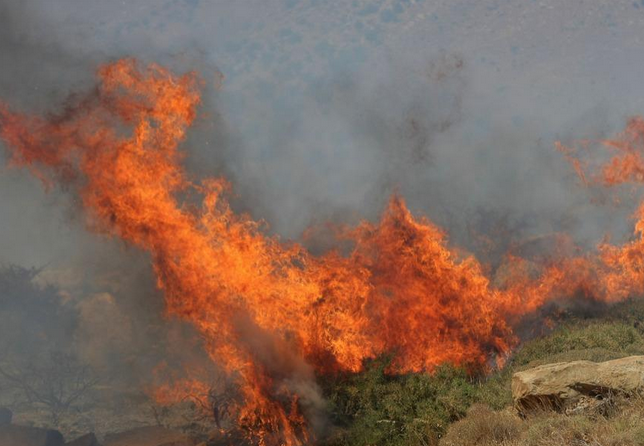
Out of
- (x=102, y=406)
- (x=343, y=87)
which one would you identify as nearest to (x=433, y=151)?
(x=343, y=87)

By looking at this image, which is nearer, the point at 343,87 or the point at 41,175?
the point at 41,175

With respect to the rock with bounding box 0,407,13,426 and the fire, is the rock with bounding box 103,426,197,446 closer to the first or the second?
the fire

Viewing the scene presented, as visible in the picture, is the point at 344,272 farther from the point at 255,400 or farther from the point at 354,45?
the point at 354,45

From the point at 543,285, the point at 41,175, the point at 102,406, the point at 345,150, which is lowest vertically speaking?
the point at 543,285

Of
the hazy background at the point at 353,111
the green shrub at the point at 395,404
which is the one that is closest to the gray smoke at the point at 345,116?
the hazy background at the point at 353,111

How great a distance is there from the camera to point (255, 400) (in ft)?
50.8

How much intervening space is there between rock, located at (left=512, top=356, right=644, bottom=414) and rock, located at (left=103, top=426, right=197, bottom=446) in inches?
363

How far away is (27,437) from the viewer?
16219mm

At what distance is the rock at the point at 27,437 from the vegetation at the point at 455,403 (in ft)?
27.1

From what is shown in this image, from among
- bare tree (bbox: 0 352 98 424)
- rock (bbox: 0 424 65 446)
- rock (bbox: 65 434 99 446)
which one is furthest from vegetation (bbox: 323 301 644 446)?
bare tree (bbox: 0 352 98 424)

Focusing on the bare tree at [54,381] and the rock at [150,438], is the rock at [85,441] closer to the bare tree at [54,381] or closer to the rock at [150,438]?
the rock at [150,438]

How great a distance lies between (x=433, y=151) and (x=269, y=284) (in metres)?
59.0

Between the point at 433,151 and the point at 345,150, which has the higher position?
the point at 345,150

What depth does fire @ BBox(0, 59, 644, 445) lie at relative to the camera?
645 inches
